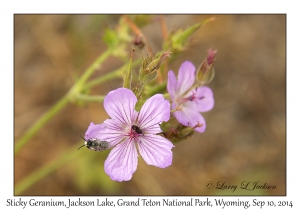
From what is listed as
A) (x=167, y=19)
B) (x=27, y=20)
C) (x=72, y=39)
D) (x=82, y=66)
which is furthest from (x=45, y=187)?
(x=167, y=19)

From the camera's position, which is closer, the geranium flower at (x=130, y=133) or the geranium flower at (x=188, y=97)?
the geranium flower at (x=130, y=133)

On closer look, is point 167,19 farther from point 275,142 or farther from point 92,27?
point 275,142

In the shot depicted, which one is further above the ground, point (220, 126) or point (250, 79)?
point (250, 79)

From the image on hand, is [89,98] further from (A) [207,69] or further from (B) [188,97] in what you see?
(A) [207,69]

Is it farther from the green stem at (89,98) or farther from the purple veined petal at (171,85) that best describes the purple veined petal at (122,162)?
the green stem at (89,98)

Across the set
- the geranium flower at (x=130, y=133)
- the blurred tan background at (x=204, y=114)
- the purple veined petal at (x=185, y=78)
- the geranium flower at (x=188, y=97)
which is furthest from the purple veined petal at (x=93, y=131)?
the blurred tan background at (x=204, y=114)
